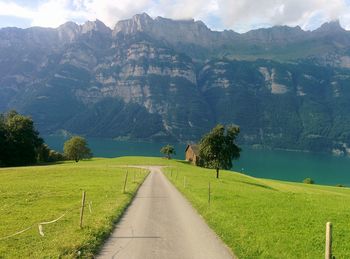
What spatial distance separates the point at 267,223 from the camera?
26.0 meters

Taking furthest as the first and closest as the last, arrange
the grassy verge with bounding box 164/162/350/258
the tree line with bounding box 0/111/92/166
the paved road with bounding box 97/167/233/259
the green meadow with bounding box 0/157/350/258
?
the tree line with bounding box 0/111/92/166 → the grassy verge with bounding box 164/162/350/258 → the green meadow with bounding box 0/157/350/258 → the paved road with bounding box 97/167/233/259

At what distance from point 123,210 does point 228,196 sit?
14543mm

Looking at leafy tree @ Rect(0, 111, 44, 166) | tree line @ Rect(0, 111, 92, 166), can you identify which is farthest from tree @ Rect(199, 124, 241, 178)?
leafy tree @ Rect(0, 111, 44, 166)

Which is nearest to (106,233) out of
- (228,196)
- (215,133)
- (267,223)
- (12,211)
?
(267,223)

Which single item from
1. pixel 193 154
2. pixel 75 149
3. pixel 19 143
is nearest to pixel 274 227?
pixel 19 143

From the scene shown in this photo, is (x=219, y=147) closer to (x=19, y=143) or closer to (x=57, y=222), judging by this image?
(x=57, y=222)

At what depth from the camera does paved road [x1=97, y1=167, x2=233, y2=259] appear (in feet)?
59.6

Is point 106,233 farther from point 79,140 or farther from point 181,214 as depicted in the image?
point 79,140

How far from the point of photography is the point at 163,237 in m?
21.2

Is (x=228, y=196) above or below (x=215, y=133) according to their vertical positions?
below

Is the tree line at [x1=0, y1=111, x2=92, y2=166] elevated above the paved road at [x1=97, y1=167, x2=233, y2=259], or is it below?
above

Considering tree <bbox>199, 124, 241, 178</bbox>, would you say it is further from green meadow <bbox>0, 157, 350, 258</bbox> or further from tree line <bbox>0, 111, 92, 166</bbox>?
tree line <bbox>0, 111, 92, 166</bbox>

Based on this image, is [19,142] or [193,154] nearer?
[19,142]

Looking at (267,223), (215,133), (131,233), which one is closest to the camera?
(131,233)
